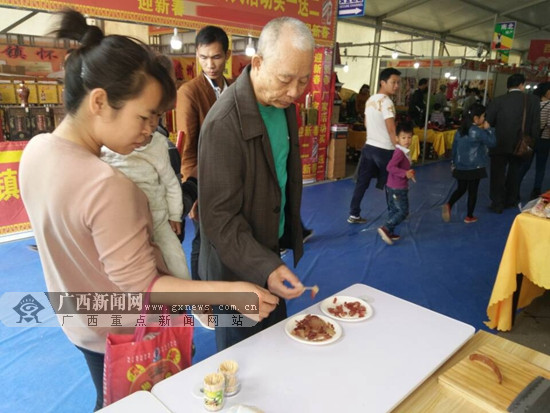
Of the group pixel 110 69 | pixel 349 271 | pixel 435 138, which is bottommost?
pixel 349 271

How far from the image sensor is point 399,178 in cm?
383

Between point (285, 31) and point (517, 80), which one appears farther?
point (517, 80)

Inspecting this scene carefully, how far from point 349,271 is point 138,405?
2.63 m

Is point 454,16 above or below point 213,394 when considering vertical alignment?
above

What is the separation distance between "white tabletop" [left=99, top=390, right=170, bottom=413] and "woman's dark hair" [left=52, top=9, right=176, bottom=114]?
0.65 metres

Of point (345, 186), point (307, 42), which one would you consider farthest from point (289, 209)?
point (345, 186)

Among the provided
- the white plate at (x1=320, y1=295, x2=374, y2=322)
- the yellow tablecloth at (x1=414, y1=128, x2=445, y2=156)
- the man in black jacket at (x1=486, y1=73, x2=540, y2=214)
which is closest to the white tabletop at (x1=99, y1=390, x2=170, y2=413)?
the white plate at (x1=320, y1=295, x2=374, y2=322)

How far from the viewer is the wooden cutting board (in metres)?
1.00

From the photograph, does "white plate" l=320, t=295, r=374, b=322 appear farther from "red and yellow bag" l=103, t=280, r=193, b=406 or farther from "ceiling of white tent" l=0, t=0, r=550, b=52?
"ceiling of white tent" l=0, t=0, r=550, b=52

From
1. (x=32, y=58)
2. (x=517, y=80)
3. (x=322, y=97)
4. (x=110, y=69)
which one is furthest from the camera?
(x=322, y=97)

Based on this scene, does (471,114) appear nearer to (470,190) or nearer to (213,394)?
(470,190)

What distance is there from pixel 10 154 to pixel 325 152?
426 cm

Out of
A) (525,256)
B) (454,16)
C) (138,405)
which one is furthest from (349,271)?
(454,16)

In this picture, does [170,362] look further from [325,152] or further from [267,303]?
[325,152]
